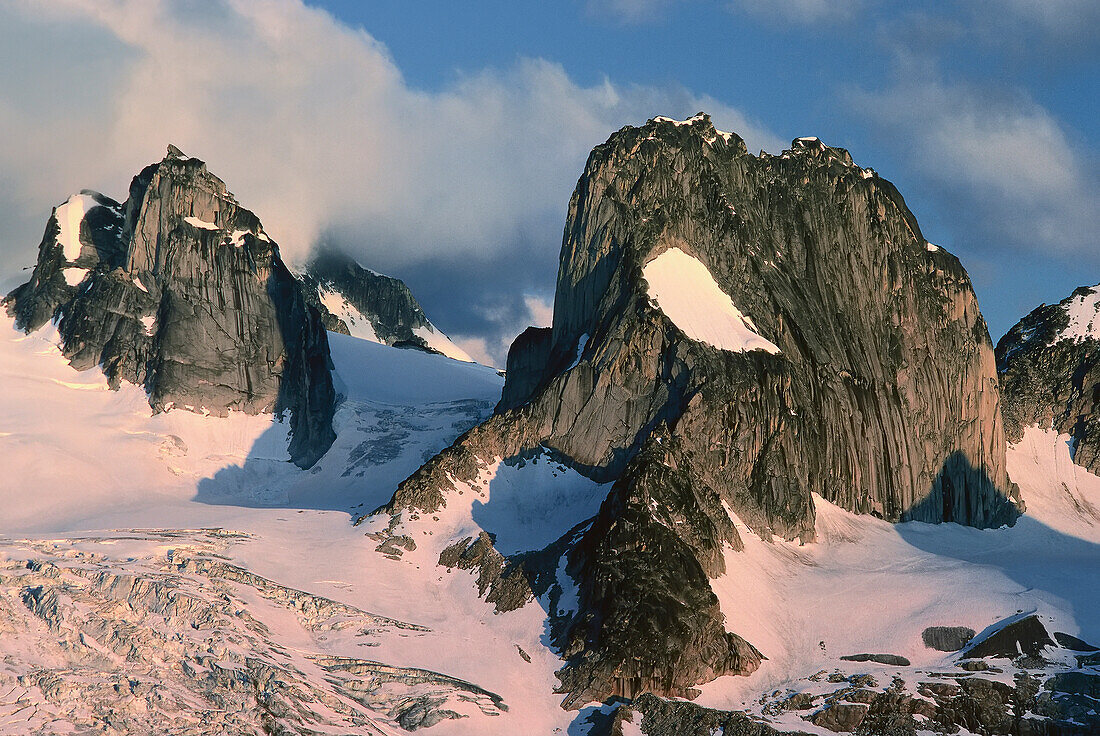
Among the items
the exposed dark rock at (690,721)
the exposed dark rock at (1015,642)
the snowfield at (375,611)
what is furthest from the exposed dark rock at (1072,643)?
the exposed dark rock at (690,721)

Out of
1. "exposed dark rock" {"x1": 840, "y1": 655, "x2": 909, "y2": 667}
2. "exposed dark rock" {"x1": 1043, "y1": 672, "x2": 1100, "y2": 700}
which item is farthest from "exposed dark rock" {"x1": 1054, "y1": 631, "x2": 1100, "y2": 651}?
"exposed dark rock" {"x1": 840, "y1": 655, "x2": 909, "y2": 667}

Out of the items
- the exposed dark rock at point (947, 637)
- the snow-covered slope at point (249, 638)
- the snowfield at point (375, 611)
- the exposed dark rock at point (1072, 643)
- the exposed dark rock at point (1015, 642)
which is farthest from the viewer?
the exposed dark rock at point (947, 637)

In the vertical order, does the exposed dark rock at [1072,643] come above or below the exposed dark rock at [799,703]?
above

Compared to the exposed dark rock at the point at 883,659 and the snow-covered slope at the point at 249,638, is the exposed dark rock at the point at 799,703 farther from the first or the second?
the snow-covered slope at the point at 249,638

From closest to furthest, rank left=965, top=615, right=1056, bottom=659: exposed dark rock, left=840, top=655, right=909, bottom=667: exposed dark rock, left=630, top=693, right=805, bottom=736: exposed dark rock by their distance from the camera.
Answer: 1. left=630, top=693, right=805, bottom=736: exposed dark rock
2. left=840, top=655, right=909, bottom=667: exposed dark rock
3. left=965, top=615, right=1056, bottom=659: exposed dark rock

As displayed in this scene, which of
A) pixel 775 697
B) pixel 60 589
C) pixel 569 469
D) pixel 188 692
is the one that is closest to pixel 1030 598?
pixel 775 697

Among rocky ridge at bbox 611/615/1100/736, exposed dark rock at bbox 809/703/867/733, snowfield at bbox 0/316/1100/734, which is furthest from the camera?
exposed dark rock at bbox 809/703/867/733

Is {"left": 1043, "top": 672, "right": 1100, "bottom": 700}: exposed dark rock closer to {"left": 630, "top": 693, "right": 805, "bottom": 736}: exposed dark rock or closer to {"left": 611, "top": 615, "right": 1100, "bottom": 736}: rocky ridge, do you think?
{"left": 611, "top": 615, "right": 1100, "bottom": 736}: rocky ridge
